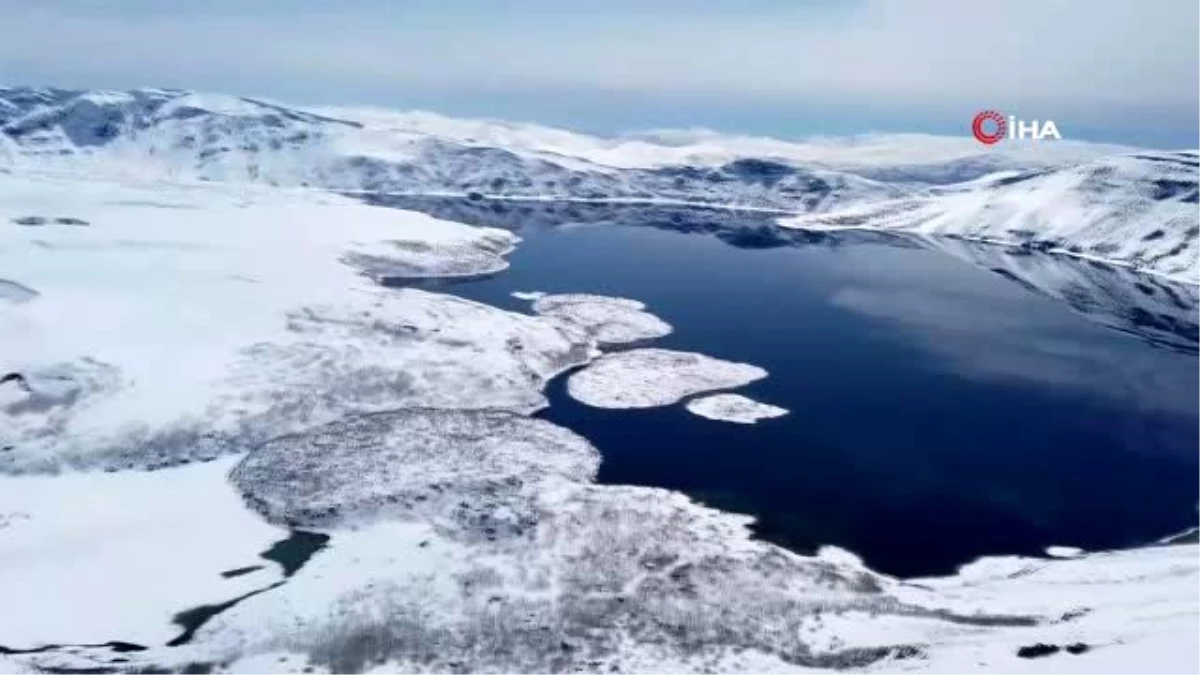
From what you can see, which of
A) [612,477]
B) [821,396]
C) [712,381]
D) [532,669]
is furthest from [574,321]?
[532,669]

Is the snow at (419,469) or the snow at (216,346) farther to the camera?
the snow at (216,346)

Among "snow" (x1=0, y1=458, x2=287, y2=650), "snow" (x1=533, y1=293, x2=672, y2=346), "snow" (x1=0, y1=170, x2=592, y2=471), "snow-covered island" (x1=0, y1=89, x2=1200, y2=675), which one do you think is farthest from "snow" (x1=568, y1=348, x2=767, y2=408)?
"snow" (x1=0, y1=458, x2=287, y2=650)

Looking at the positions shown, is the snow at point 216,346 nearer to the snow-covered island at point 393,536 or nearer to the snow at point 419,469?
the snow-covered island at point 393,536

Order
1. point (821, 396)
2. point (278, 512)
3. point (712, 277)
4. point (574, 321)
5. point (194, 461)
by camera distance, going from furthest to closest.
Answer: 1. point (712, 277)
2. point (574, 321)
3. point (821, 396)
4. point (194, 461)
5. point (278, 512)

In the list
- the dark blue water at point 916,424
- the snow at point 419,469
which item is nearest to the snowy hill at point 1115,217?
the dark blue water at point 916,424

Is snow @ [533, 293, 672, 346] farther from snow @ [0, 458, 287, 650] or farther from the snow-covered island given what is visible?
snow @ [0, 458, 287, 650]

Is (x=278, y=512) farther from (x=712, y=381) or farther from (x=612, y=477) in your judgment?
(x=712, y=381)
